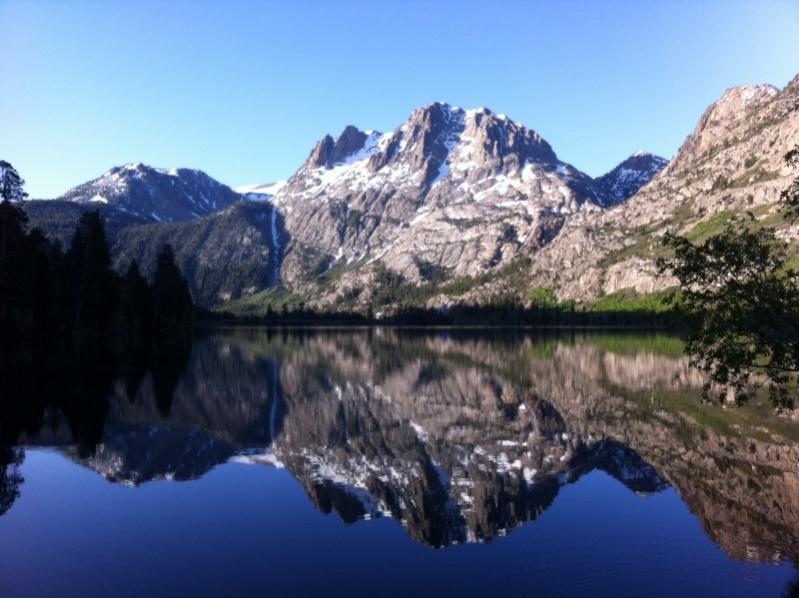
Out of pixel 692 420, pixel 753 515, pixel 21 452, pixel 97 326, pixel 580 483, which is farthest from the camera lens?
pixel 97 326

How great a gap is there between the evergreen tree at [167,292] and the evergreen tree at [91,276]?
26419 millimetres

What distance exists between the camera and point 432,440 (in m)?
37.3

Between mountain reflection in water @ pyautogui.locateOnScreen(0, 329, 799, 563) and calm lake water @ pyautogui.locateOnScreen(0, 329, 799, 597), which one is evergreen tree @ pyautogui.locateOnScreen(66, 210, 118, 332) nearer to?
mountain reflection in water @ pyautogui.locateOnScreen(0, 329, 799, 563)

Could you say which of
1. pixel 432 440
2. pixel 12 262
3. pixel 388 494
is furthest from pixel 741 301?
pixel 12 262

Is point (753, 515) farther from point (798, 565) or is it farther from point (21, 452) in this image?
point (21, 452)

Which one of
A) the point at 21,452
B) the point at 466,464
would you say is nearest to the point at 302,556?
the point at 466,464

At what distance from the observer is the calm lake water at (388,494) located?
18.2 meters

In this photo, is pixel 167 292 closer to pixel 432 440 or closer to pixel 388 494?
pixel 432 440

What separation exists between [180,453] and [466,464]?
48.0 feet

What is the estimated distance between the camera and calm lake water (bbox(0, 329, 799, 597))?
18.2 meters

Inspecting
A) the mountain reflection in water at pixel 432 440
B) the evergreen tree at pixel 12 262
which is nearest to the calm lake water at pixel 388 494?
the mountain reflection in water at pixel 432 440

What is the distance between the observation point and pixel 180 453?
33.5m

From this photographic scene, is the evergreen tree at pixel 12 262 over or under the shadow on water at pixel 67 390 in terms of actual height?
over

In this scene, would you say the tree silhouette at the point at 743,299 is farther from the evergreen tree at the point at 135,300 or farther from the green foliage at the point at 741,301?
the evergreen tree at the point at 135,300
